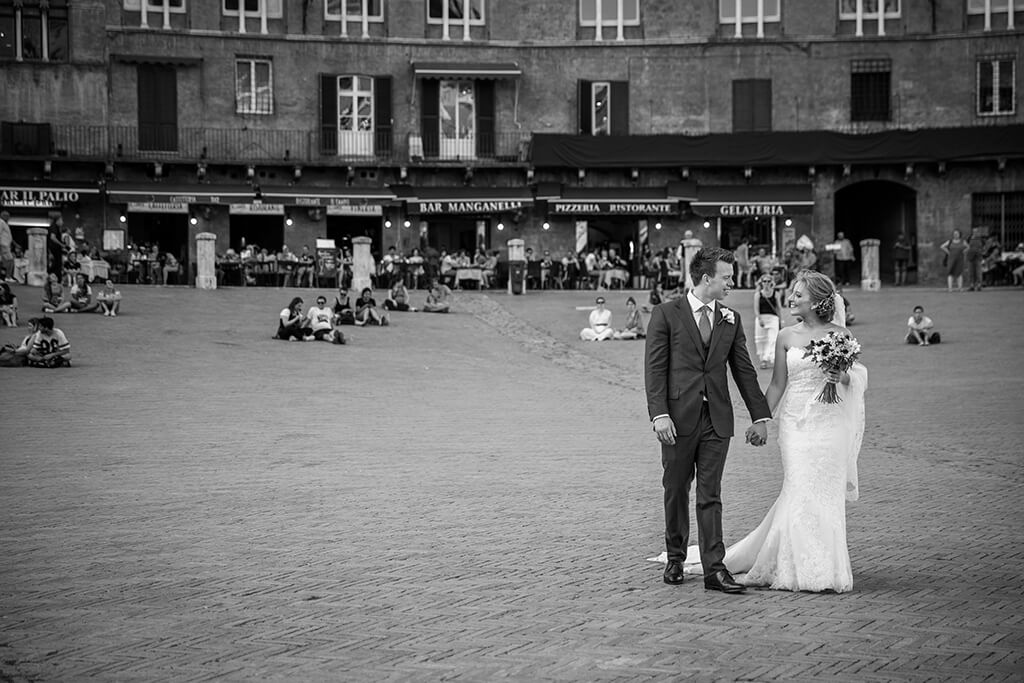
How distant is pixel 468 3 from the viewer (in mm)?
48250

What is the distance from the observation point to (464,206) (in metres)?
46.9

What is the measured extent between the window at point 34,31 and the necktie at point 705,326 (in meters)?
40.9

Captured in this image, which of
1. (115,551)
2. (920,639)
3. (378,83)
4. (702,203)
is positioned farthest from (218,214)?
(920,639)

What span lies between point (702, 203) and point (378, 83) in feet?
39.1

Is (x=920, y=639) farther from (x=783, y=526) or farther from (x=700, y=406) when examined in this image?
(x=700, y=406)

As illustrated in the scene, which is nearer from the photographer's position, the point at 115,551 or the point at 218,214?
the point at 115,551

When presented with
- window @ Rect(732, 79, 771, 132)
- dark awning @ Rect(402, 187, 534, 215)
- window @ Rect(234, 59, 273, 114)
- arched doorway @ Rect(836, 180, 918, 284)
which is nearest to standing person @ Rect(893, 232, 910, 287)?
arched doorway @ Rect(836, 180, 918, 284)

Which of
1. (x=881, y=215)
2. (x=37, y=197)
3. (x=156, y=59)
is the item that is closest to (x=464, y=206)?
(x=156, y=59)

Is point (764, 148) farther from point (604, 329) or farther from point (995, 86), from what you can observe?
point (604, 329)

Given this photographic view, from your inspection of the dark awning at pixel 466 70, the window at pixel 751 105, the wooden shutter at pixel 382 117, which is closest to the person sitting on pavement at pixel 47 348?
the wooden shutter at pixel 382 117

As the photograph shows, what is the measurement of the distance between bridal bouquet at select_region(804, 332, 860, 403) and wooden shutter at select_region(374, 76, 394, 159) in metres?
40.3

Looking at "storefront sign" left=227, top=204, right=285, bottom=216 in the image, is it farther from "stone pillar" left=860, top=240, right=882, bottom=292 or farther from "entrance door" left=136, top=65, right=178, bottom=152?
"stone pillar" left=860, top=240, right=882, bottom=292

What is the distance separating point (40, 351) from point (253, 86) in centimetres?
2651

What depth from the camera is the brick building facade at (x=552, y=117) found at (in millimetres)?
46031
